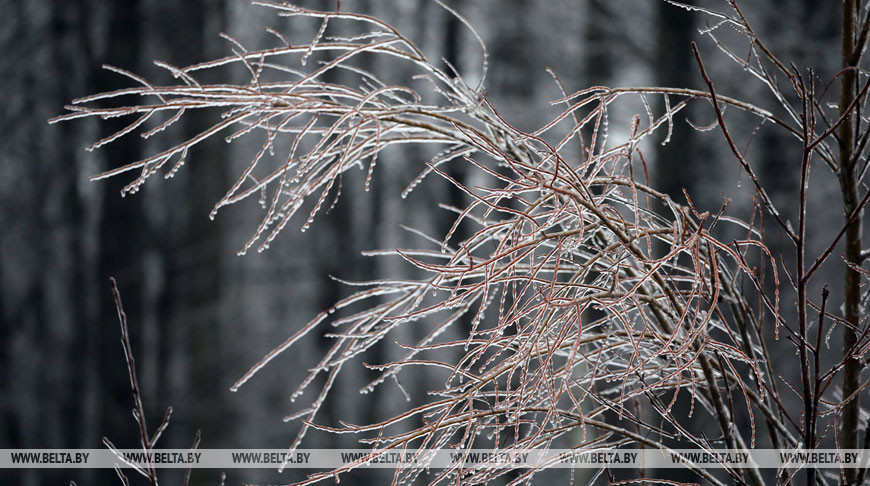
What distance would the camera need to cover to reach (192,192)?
5508 millimetres

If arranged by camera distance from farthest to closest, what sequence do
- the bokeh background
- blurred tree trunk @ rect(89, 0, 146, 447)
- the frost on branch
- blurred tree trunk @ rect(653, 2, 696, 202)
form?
1. blurred tree trunk @ rect(89, 0, 146, 447)
2. the bokeh background
3. blurred tree trunk @ rect(653, 2, 696, 202)
4. the frost on branch

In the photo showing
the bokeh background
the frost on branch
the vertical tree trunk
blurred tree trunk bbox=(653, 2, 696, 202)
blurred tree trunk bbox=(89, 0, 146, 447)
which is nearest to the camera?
the frost on branch

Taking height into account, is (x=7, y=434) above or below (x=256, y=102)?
below

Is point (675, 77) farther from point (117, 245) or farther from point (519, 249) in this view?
point (117, 245)

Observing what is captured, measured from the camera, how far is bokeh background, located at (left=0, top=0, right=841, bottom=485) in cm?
503

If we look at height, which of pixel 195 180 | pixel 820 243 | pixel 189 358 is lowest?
pixel 189 358

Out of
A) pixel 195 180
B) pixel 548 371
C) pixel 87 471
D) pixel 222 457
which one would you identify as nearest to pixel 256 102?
pixel 548 371

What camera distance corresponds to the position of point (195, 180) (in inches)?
215

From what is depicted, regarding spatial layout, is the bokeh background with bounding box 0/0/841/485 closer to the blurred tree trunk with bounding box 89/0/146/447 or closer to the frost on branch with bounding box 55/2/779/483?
the blurred tree trunk with bounding box 89/0/146/447

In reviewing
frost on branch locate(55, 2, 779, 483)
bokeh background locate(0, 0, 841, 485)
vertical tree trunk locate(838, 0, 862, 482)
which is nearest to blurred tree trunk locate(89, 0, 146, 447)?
bokeh background locate(0, 0, 841, 485)

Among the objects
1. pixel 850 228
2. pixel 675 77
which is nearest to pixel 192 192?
pixel 675 77

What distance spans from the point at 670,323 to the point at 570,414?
0.31m

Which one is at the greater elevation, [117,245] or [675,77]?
[675,77]

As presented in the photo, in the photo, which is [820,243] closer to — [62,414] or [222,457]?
[222,457]
